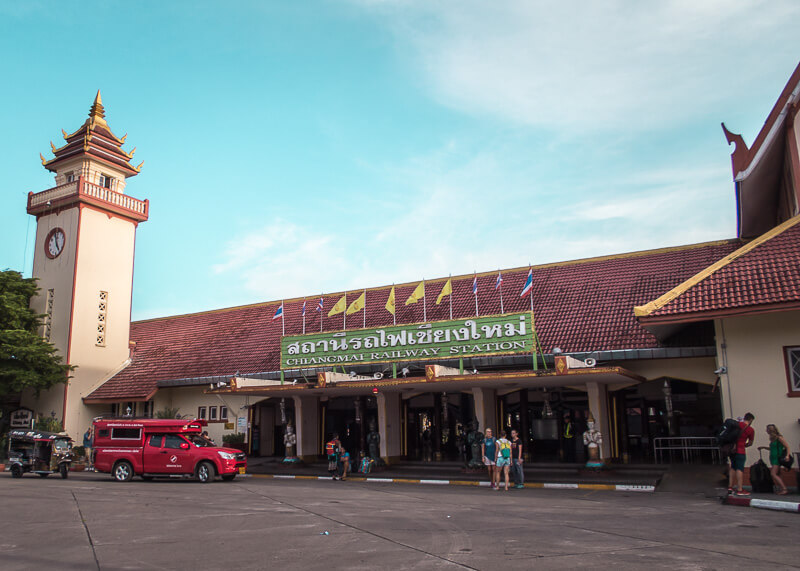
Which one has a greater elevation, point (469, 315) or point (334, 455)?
point (469, 315)

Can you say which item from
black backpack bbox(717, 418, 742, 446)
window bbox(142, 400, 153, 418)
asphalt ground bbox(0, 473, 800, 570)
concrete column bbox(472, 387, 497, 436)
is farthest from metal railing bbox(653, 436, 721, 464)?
window bbox(142, 400, 153, 418)

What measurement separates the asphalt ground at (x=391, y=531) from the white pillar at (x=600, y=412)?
4.02 metres

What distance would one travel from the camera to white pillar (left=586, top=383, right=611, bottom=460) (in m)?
20.2

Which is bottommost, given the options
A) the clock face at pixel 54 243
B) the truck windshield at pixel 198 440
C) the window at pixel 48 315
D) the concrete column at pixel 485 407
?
the truck windshield at pixel 198 440

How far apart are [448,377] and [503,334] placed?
2.14m

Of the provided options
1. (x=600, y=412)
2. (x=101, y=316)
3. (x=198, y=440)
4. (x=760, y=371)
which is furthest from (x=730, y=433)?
(x=101, y=316)

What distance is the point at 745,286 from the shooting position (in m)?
15.7

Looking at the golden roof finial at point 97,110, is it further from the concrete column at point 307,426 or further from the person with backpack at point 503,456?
the person with backpack at point 503,456

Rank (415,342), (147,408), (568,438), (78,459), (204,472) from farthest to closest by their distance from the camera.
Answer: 1. (147,408)
2. (78,459)
3. (568,438)
4. (415,342)
5. (204,472)

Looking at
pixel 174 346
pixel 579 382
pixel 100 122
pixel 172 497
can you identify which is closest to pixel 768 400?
pixel 579 382

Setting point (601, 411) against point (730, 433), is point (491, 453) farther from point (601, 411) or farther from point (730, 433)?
point (730, 433)

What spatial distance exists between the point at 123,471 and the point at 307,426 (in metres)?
7.54

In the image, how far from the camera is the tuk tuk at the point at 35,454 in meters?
23.2

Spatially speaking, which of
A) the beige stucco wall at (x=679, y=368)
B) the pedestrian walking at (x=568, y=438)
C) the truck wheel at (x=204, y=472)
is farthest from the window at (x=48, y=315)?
the beige stucco wall at (x=679, y=368)
